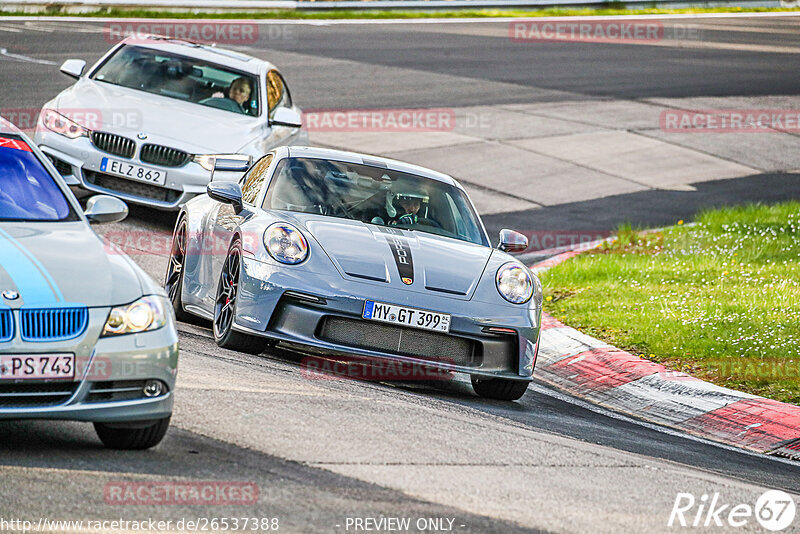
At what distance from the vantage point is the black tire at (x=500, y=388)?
27.2 ft

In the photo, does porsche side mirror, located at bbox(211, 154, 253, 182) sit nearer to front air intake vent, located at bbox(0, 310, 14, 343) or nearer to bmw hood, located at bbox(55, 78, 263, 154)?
bmw hood, located at bbox(55, 78, 263, 154)

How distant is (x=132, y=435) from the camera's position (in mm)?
5730

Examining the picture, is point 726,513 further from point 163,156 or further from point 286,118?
point 286,118

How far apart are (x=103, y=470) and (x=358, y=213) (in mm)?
3777

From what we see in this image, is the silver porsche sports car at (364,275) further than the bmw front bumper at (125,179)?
No

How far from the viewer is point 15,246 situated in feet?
18.9

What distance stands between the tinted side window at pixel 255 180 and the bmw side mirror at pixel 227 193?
25 centimetres

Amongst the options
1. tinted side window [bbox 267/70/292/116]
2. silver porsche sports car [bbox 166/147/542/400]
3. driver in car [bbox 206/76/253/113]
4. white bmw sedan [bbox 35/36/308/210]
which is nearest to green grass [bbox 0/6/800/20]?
tinted side window [bbox 267/70/292/116]

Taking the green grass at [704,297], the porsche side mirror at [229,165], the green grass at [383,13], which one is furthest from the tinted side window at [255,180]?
the green grass at [383,13]

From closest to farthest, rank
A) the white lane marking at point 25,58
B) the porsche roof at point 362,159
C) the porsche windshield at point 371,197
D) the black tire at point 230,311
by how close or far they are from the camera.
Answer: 1. the black tire at point 230,311
2. the porsche windshield at point 371,197
3. the porsche roof at point 362,159
4. the white lane marking at point 25,58

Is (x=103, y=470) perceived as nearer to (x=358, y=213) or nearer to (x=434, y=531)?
(x=434, y=531)

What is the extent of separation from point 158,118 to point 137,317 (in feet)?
24.6

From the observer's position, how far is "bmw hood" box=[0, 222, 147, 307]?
215 inches

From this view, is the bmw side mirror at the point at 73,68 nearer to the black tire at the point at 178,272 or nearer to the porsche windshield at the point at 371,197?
the black tire at the point at 178,272
